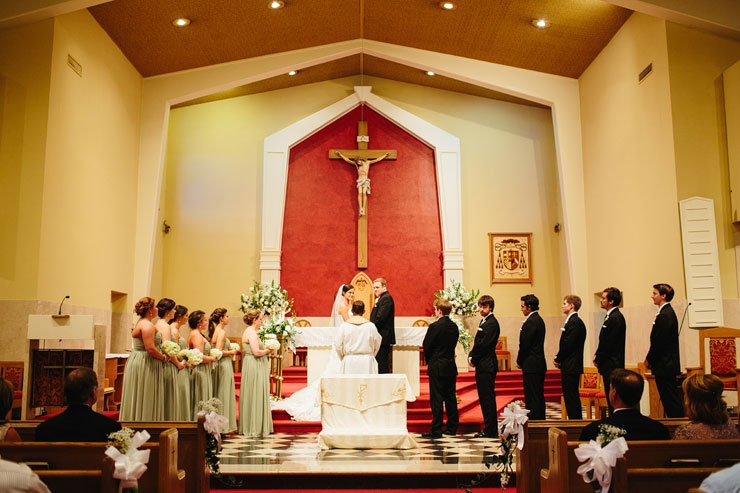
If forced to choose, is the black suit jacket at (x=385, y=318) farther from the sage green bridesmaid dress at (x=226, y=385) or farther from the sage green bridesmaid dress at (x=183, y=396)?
the sage green bridesmaid dress at (x=183, y=396)

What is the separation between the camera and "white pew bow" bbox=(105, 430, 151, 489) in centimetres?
278

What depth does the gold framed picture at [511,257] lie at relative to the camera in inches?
505

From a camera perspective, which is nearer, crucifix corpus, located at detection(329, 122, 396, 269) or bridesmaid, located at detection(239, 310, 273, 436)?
bridesmaid, located at detection(239, 310, 273, 436)

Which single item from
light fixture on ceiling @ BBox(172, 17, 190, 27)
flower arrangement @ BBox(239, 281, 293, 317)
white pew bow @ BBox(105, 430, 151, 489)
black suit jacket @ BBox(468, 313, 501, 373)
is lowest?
white pew bow @ BBox(105, 430, 151, 489)

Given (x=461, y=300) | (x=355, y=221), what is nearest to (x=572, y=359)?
(x=461, y=300)

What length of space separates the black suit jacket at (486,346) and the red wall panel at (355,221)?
5.41 meters

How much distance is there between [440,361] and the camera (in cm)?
748

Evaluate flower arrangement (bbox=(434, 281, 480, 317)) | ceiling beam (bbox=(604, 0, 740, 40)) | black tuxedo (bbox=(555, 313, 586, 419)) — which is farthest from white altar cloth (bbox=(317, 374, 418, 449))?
flower arrangement (bbox=(434, 281, 480, 317))

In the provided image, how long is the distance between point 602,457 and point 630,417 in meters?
0.73

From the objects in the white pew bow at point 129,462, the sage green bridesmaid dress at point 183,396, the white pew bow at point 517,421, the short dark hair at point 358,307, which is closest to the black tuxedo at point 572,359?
the short dark hair at point 358,307

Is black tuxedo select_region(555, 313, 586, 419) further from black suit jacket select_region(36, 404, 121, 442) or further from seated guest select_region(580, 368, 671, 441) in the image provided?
black suit jacket select_region(36, 404, 121, 442)

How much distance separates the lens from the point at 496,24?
10.3 m

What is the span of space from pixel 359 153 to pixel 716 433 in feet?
33.6

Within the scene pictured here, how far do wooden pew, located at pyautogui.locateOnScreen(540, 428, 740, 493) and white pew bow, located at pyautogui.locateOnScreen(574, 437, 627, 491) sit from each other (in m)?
0.09
